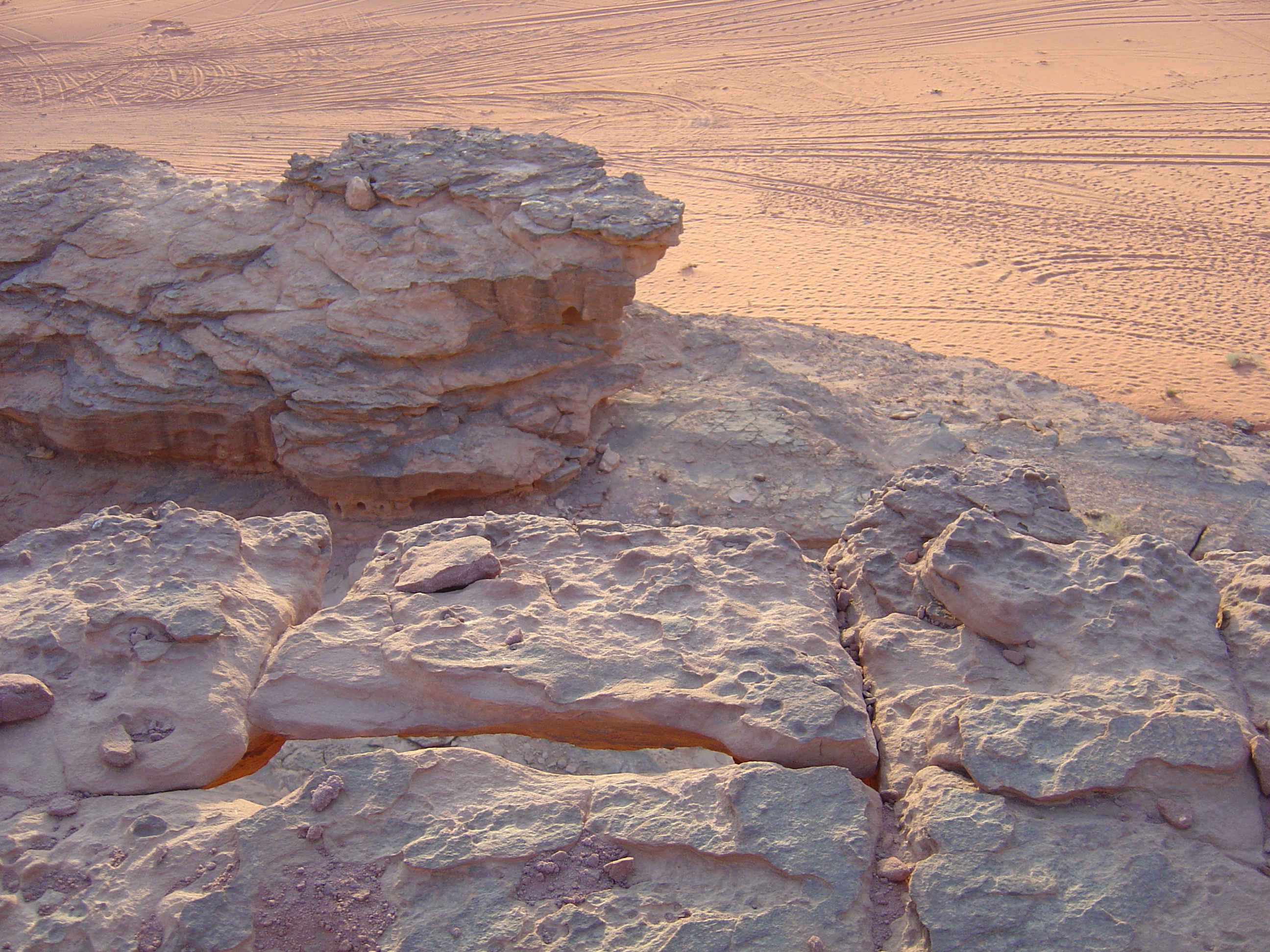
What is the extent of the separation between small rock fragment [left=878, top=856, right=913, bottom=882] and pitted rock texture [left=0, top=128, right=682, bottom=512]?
11.3ft

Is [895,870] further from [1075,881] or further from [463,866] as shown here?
[463,866]

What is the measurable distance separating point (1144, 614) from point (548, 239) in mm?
3495

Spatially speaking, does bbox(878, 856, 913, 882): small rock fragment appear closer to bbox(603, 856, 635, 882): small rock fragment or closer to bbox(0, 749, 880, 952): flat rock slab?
bbox(0, 749, 880, 952): flat rock slab

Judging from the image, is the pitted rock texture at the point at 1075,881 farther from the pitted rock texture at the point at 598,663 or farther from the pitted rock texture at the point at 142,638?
the pitted rock texture at the point at 142,638

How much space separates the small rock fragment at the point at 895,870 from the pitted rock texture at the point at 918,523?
737 millimetres

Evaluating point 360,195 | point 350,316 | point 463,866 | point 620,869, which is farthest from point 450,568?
point 360,195

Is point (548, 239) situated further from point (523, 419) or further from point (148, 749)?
point (148, 749)

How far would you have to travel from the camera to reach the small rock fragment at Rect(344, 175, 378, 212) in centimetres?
491

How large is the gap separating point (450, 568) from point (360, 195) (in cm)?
331

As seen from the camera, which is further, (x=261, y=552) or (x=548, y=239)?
(x=548, y=239)

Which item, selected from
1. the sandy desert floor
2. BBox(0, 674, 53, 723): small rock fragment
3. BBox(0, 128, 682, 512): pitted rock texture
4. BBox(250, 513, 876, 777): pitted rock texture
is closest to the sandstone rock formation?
BBox(250, 513, 876, 777): pitted rock texture

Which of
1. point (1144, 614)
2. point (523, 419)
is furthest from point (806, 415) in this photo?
point (1144, 614)

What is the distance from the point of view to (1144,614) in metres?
2.11

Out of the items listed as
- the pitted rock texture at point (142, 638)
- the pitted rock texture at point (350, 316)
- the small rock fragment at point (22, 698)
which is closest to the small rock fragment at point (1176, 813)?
the pitted rock texture at point (142, 638)
